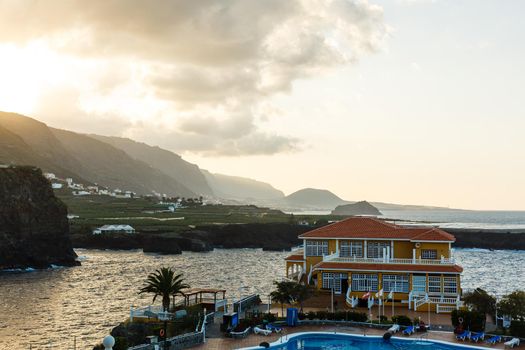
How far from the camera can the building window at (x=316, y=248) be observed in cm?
5088

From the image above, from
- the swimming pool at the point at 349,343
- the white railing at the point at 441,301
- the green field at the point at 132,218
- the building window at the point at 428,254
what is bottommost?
the swimming pool at the point at 349,343

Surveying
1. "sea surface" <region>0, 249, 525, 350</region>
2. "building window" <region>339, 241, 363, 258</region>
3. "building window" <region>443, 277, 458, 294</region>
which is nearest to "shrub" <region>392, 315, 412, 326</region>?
"building window" <region>443, 277, 458, 294</region>

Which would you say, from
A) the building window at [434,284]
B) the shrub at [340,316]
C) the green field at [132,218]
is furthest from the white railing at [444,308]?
the green field at [132,218]

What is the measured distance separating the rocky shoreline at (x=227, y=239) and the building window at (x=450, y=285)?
271 ft

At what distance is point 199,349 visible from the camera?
1225 inches

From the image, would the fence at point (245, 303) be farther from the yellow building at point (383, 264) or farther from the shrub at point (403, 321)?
the shrub at point (403, 321)

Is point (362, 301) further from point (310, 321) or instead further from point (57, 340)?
point (57, 340)

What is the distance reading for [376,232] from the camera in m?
49.3

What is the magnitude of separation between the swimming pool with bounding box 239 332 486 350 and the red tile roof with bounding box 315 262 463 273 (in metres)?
11.2

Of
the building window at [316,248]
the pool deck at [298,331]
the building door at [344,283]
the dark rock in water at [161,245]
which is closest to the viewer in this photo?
the pool deck at [298,331]

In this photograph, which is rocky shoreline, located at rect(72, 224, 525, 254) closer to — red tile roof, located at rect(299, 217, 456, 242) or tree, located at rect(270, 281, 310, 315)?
red tile roof, located at rect(299, 217, 456, 242)

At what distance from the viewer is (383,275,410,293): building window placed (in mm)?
45562

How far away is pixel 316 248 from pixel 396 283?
8.38 m

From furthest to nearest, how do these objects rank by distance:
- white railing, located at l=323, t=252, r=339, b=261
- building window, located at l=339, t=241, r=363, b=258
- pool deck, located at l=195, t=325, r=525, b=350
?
building window, located at l=339, t=241, r=363, b=258, white railing, located at l=323, t=252, r=339, b=261, pool deck, located at l=195, t=325, r=525, b=350
